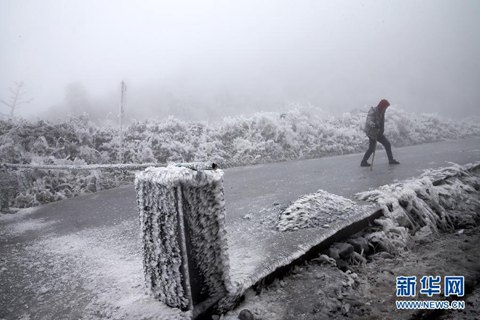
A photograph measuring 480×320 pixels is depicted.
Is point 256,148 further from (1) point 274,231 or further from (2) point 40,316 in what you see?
(2) point 40,316

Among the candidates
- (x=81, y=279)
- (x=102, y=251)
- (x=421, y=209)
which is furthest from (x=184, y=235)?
(x=421, y=209)

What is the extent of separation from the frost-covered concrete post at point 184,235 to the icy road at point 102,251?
14 centimetres

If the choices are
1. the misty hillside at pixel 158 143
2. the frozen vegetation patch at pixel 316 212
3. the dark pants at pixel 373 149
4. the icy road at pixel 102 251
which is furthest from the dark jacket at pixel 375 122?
the frozen vegetation patch at pixel 316 212

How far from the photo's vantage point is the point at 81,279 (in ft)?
6.48

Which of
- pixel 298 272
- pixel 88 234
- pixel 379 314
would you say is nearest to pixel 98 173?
pixel 88 234

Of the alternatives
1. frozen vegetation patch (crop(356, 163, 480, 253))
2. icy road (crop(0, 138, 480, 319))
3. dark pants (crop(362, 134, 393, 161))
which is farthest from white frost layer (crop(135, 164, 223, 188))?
dark pants (crop(362, 134, 393, 161))

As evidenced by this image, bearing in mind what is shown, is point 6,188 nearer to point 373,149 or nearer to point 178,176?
point 178,176

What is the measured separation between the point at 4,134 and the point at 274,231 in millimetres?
5954

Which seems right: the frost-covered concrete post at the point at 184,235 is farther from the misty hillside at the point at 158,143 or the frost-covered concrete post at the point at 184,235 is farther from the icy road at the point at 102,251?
the misty hillside at the point at 158,143

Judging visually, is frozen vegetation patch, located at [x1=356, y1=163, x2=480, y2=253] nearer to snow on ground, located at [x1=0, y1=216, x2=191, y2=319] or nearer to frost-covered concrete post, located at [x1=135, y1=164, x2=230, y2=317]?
frost-covered concrete post, located at [x1=135, y1=164, x2=230, y2=317]

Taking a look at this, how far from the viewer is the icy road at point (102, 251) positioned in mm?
1677

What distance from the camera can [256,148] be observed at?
7930mm

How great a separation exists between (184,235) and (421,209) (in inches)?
118

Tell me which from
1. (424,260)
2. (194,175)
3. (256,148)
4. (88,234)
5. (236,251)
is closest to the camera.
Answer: (194,175)
